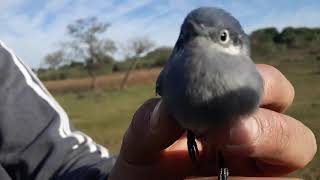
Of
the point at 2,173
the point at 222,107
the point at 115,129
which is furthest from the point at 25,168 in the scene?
the point at 115,129

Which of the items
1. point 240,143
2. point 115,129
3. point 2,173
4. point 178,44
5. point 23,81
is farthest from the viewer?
point 115,129

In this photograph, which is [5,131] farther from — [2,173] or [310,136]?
[310,136]

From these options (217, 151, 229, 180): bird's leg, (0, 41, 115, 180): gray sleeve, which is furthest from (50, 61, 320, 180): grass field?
(217, 151, 229, 180): bird's leg

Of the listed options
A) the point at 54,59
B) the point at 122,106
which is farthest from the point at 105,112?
the point at 54,59

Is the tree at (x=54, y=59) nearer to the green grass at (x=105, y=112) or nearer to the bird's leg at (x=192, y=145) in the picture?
the green grass at (x=105, y=112)

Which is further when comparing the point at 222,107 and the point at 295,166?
the point at 295,166

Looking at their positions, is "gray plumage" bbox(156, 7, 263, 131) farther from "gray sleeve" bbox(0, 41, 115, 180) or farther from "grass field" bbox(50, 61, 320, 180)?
"grass field" bbox(50, 61, 320, 180)
